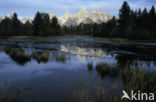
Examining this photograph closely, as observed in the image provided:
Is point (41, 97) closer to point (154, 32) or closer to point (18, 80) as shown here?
point (18, 80)

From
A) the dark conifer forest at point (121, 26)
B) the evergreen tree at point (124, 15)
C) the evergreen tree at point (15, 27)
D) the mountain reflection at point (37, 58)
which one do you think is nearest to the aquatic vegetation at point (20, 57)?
the mountain reflection at point (37, 58)

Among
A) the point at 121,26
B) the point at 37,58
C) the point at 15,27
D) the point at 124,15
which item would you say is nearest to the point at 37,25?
the point at 15,27

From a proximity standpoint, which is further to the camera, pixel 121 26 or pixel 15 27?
pixel 15 27

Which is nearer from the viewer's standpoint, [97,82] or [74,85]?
[74,85]

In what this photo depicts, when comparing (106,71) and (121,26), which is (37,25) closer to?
(121,26)

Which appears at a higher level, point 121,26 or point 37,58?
point 121,26

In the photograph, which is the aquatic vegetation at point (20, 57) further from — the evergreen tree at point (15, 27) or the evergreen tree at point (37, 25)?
the evergreen tree at point (15, 27)

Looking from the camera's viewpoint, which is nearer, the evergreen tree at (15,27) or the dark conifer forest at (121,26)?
the dark conifer forest at (121,26)

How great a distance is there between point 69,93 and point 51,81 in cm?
224

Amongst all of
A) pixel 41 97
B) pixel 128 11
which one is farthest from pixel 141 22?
pixel 41 97

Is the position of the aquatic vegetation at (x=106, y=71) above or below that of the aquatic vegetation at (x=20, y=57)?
below

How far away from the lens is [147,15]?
209 ft

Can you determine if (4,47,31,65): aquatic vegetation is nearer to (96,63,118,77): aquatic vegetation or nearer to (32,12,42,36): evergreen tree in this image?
(96,63,118,77): aquatic vegetation

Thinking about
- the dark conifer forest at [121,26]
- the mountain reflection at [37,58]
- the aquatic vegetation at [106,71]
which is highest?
the dark conifer forest at [121,26]
